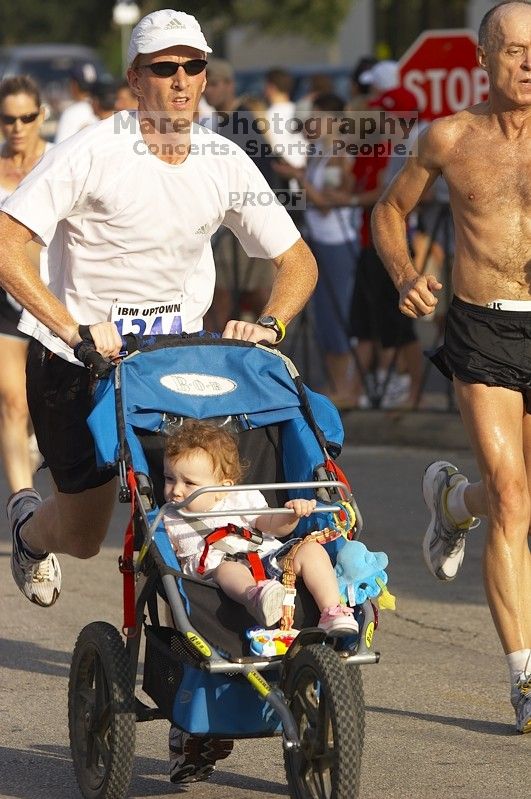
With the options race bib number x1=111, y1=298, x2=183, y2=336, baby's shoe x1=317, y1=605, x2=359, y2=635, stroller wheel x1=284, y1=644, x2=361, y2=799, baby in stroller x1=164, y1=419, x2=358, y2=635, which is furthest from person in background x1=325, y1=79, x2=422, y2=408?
stroller wheel x1=284, y1=644, x2=361, y2=799

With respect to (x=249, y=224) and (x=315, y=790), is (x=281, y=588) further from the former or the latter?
(x=249, y=224)

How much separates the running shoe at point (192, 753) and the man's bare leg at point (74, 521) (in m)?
1.11

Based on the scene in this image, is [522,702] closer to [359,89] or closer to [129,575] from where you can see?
[129,575]

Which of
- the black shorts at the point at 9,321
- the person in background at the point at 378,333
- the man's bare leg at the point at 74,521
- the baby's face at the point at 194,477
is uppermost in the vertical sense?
the baby's face at the point at 194,477

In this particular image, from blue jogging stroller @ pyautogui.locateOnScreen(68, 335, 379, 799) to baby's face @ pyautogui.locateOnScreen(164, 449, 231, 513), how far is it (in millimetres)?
82

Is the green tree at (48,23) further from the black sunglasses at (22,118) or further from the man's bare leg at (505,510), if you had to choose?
the man's bare leg at (505,510)

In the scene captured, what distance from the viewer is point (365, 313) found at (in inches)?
453

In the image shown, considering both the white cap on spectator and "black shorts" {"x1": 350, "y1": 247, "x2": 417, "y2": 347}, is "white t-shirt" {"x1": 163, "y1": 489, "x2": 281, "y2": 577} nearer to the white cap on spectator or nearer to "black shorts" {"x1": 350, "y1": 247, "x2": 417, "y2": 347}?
"black shorts" {"x1": 350, "y1": 247, "x2": 417, "y2": 347}

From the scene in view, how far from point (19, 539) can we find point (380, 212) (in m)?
1.84

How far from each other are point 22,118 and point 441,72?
4.20 meters

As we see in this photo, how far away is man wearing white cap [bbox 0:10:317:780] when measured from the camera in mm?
5270

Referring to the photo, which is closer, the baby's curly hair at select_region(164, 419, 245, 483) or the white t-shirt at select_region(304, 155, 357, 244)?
the baby's curly hair at select_region(164, 419, 245, 483)

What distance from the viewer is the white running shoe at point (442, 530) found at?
6383mm

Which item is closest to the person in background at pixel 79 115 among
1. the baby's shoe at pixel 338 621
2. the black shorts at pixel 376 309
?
the black shorts at pixel 376 309
